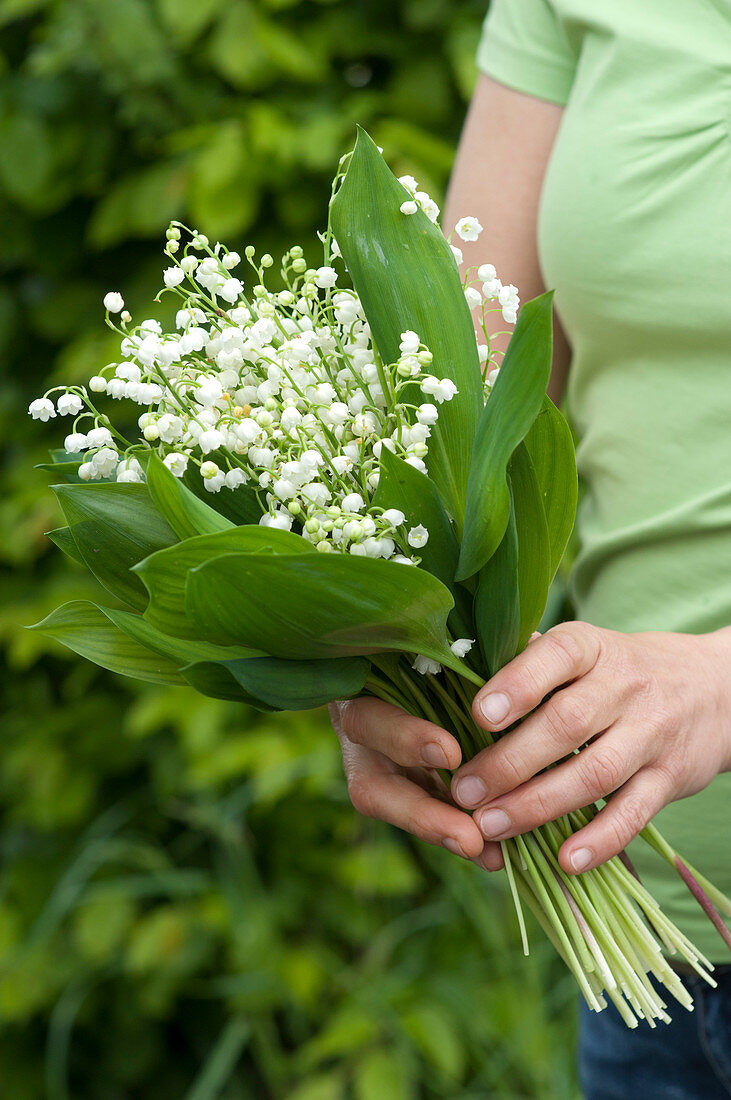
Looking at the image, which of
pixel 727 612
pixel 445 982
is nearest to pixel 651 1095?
pixel 727 612

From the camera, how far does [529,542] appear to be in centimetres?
44

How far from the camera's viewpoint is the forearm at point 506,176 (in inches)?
25.6

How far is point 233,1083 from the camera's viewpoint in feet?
4.19

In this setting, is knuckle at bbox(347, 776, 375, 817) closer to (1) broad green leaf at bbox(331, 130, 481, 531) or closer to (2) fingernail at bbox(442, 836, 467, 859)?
(2) fingernail at bbox(442, 836, 467, 859)

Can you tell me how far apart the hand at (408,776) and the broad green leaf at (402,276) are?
13cm

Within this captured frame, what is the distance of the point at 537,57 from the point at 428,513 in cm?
40

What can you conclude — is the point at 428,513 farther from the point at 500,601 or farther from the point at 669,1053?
the point at 669,1053

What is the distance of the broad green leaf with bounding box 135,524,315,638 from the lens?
354 mm

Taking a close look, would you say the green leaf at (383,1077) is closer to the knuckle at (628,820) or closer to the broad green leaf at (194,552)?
the knuckle at (628,820)

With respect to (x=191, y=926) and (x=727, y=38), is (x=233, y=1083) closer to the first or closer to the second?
(x=191, y=926)

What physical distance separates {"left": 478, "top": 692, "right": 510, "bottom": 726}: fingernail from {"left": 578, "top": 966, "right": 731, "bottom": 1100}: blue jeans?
29 centimetres

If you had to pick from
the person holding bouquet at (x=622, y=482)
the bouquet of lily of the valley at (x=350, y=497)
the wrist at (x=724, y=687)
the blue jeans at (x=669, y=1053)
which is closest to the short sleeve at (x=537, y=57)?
the person holding bouquet at (x=622, y=482)

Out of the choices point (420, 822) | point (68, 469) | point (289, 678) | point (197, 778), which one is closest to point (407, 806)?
point (420, 822)

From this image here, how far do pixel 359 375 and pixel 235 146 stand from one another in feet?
2.56
